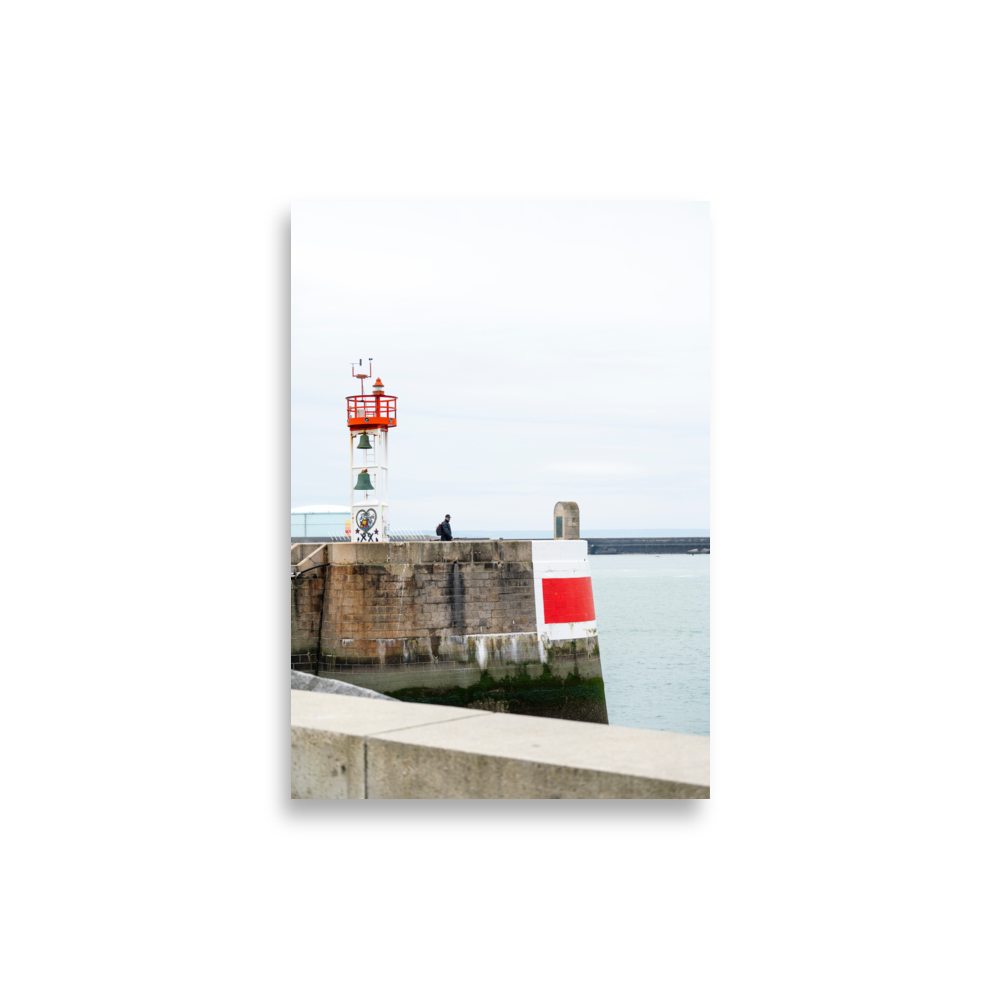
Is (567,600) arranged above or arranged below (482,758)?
below

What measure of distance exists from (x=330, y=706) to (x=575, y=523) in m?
15.3

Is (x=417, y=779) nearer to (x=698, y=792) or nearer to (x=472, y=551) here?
(x=698, y=792)

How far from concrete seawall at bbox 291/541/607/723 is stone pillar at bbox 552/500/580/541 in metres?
0.93

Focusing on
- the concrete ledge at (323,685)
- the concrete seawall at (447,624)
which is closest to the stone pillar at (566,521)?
the concrete seawall at (447,624)

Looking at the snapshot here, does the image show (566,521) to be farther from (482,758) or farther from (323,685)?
(482,758)

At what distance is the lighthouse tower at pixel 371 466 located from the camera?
19703 mm

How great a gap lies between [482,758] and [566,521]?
15950 millimetres

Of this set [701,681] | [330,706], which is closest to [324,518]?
[701,681]

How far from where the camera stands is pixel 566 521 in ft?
60.0

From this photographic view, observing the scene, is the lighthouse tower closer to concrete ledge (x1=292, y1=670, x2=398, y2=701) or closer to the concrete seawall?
the concrete seawall

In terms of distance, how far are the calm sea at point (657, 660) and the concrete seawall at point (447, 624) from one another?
3.32m

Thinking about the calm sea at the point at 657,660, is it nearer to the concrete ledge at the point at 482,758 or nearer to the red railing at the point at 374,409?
the concrete ledge at the point at 482,758

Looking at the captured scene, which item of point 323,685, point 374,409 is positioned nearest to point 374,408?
point 374,409

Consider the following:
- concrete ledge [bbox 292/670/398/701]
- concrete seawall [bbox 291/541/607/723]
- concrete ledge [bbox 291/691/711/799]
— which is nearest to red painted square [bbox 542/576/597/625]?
concrete seawall [bbox 291/541/607/723]
